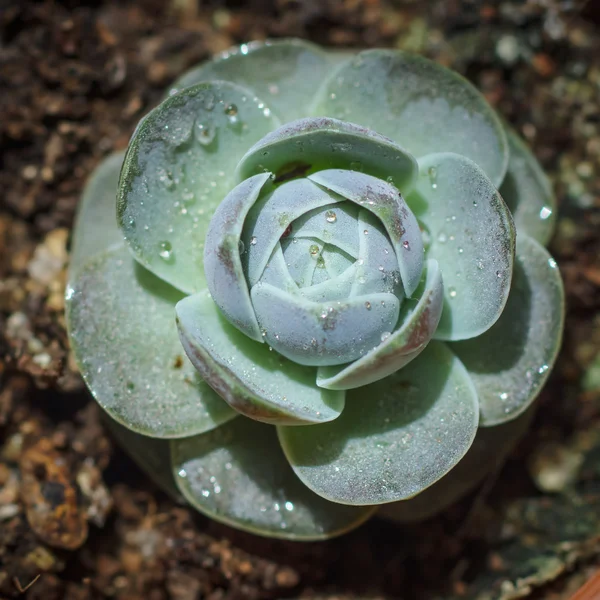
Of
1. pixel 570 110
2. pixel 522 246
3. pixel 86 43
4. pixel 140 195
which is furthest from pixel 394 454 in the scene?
pixel 86 43

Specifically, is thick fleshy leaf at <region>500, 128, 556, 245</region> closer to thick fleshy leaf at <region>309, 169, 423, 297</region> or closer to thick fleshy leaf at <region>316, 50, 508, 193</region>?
thick fleshy leaf at <region>316, 50, 508, 193</region>

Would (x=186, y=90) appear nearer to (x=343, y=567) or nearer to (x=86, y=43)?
(x=86, y=43)

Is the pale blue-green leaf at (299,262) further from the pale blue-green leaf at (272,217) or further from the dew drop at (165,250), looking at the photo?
the dew drop at (165,250)

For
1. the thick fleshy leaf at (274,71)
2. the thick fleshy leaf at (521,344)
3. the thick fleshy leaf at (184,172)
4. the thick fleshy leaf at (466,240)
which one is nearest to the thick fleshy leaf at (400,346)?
the thick fleshy leaf at (466,240)

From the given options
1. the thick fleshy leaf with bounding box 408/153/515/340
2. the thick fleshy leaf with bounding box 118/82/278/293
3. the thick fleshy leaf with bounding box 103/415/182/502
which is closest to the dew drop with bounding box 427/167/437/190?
the thick fleshy leaf with bounding box 408/153/515/340

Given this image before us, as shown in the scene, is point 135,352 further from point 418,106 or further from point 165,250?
point 418,106

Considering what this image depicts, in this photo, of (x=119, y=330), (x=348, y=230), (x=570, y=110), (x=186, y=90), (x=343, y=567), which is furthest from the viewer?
(x=570, y=110)
